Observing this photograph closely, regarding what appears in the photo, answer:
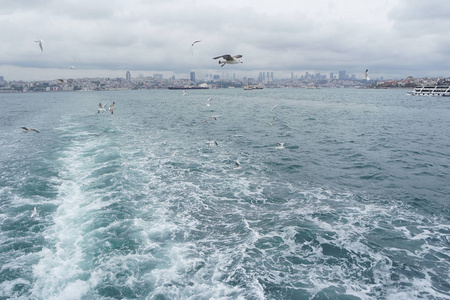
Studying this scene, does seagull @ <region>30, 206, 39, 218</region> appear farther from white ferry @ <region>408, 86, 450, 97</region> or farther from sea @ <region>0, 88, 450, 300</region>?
white ferry @ <region>408, 86, 450, 97</region>

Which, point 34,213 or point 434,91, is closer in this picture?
point 34,213

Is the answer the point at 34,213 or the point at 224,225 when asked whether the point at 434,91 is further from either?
the point at 34,213

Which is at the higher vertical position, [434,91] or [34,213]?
[434,91]

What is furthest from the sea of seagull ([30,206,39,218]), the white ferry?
the white ferry

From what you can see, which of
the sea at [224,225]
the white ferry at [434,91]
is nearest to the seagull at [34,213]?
the sea at [224,225]

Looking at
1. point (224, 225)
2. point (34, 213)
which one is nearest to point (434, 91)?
point (224, 225)

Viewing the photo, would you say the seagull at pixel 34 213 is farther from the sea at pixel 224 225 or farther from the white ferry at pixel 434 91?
the white ferry at pixel 434 91

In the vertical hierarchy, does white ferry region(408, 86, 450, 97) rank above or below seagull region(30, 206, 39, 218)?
above

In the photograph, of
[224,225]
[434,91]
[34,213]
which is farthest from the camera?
[434,91]

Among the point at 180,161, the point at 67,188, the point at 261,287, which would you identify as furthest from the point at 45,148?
the point at 261,287

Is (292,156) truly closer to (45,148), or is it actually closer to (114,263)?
(114,263)

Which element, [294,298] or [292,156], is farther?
[292,156]
